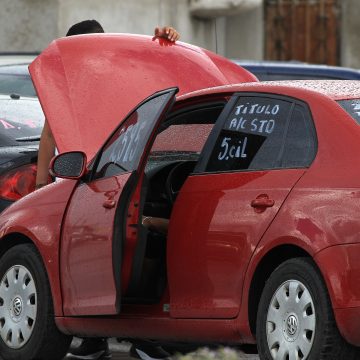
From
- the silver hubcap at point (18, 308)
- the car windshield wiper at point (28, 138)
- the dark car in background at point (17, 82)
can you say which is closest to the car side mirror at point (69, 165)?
the silver hubcap at point (18, 308)

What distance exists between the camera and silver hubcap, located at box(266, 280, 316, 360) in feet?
23.8

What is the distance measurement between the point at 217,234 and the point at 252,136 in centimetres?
50

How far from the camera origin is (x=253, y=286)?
25.1 ft

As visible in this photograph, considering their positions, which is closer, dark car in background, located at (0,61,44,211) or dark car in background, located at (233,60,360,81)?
dark car in background, located at (0,61,44,211)

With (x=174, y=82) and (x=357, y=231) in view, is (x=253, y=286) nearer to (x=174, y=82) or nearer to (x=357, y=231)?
(x=357, y=231)

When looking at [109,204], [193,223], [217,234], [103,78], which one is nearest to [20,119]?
[103,78]

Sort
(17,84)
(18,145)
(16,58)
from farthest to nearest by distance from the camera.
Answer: (16,58) < (17,84) < (18,145)

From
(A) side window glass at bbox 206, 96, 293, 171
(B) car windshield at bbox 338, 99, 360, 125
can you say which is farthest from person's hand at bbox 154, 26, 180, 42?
(B) car windshield at bbox 338, 99, 360, 125

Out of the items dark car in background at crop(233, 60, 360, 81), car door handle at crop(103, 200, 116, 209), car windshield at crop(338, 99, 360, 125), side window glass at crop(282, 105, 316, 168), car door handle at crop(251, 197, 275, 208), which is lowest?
dark car in background at crop(233, 60, 360, 81)

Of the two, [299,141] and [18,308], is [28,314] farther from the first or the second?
[299,141]

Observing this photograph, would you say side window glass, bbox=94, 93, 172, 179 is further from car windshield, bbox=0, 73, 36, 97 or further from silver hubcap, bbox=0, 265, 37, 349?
car windshield, bbox=0, 73, 36, 97

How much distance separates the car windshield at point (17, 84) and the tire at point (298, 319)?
6451mm

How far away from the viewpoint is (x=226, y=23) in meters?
27.8

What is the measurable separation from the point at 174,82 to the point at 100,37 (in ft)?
2.08
